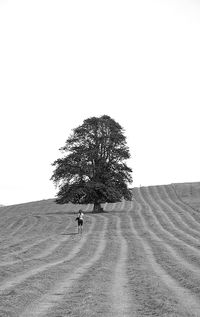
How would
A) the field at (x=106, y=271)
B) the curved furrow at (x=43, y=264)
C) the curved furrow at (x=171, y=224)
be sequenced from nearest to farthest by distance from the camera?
the field at (x=106, y=271) → the curved furrow at (x=43, y=264) → the curved furrow at (x=171, y=224)

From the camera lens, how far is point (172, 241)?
35.5 m

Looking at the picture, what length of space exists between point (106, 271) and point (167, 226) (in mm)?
26811

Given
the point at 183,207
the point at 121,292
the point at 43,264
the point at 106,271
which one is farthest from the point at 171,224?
the point at 121,292

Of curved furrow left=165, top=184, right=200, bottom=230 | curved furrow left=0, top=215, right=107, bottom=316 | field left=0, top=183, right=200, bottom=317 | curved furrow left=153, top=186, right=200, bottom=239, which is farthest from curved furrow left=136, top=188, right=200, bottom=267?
curved furrow left=0, top=215, right=107, bottom=316

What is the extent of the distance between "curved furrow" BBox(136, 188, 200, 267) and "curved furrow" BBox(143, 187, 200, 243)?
1.88 feet

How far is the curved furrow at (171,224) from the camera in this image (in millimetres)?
37537

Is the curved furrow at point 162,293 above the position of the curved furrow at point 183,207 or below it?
below

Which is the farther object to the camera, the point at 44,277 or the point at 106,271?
the point at 106,271

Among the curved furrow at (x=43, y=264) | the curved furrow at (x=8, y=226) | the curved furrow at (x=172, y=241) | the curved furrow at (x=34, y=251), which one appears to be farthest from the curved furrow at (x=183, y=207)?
the curved furrow at (x=8, y=226)

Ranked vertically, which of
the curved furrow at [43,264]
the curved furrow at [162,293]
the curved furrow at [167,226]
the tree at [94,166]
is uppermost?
the tree at [94,166]

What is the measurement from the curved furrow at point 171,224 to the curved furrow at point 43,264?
297 inches

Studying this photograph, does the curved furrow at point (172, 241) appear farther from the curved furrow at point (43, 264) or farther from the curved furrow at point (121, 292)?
the curved furrow at point (43, 264)

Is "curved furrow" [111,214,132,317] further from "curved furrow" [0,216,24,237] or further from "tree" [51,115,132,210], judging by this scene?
"tree" [51,115,132,210]

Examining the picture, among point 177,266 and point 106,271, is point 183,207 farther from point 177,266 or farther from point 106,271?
point 106,271
